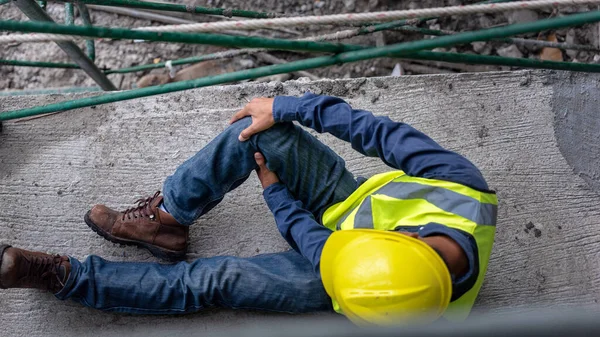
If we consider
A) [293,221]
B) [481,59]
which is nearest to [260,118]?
[293,221]

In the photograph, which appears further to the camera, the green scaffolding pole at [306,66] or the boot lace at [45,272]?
the boot lace at [45,272]

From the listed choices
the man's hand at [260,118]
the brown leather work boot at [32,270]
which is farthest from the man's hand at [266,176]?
the brown leather work boot at [32,270]

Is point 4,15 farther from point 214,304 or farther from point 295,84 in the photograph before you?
point 214,304

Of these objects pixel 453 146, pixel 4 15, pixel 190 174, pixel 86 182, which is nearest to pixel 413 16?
pixel 190 174

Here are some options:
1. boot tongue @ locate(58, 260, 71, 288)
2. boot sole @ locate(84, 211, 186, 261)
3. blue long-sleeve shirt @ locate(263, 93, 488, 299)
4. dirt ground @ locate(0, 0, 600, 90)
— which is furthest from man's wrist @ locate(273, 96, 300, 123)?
dirt ground @ locate(0, 0, 600, 90)

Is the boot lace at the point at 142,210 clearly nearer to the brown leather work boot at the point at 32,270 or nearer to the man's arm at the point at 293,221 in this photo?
the brown leather work boot at the point at 32,270

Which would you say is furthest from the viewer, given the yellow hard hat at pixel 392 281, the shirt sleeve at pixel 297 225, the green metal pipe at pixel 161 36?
the shirt sleeve at pixel 297 225

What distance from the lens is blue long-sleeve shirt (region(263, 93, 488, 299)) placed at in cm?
144

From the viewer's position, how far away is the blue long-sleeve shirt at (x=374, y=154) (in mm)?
1442

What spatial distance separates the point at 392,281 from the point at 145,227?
1.01 metres

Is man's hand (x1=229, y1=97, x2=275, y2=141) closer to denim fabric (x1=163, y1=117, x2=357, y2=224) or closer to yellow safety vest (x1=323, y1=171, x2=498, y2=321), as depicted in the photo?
denim fabric (x1=163, y1=117, x2=357, y2=224)

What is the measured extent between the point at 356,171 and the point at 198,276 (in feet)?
2.55

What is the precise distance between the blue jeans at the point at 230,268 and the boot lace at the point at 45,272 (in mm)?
43

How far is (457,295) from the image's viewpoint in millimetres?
1433
